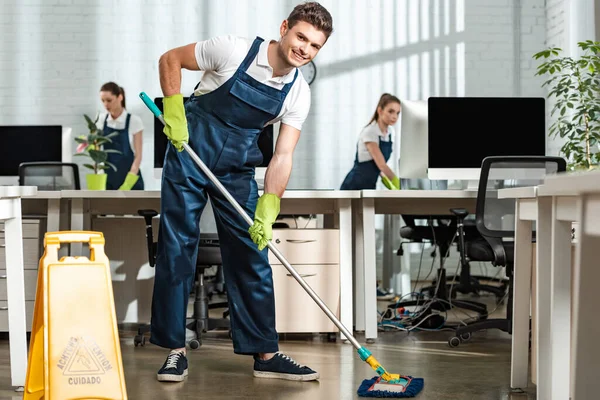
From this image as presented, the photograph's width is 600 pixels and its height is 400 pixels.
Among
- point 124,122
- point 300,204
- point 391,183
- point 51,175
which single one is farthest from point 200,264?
point 124,122

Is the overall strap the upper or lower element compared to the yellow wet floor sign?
upper

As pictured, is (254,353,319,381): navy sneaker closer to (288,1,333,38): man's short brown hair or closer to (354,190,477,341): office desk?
(354,190,477,341): office desk

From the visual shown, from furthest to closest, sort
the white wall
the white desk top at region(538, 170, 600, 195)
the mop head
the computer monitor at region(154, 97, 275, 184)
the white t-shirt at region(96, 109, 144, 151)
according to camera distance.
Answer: the white wall
the white t-shirt at region(96, 109, 144, 151)
the computer monitor at region(154, 97, 275, 184)
the mop head
the white desk top at region(538, 170, 600, 195)

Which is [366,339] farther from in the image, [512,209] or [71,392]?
[71,392]

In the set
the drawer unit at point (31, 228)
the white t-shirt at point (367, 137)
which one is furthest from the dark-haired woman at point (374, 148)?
the drawer unit at point (31, 228)

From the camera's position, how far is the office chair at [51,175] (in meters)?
3.84

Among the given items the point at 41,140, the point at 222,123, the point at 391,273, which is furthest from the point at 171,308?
the point at 391,273

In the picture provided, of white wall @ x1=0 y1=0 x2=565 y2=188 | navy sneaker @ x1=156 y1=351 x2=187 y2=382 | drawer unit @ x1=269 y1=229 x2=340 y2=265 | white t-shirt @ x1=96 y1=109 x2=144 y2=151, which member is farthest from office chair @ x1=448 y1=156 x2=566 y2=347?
white wall @ x1=0 y1=0 x2=565 y2=188

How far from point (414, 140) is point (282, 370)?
1672mm

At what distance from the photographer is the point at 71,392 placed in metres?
1.77

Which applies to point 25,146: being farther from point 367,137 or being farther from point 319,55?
point 319,55

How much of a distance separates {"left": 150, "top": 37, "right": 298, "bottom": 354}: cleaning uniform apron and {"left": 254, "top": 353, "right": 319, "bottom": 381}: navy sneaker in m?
0.04

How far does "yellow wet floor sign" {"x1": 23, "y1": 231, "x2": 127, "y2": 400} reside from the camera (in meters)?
1.77

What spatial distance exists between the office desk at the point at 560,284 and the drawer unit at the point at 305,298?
3.72 feet
